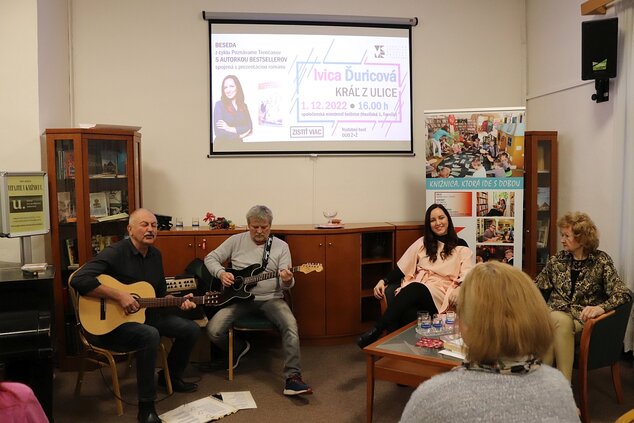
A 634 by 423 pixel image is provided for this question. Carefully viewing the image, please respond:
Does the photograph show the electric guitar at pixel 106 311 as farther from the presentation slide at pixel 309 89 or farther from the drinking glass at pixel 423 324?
the presentation slide at pixel 309 89

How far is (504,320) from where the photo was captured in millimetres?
1353

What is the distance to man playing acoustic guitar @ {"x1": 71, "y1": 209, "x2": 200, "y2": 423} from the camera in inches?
127

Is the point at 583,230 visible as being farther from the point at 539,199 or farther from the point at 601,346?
the point at 539,199

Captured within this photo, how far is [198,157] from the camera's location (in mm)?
5047

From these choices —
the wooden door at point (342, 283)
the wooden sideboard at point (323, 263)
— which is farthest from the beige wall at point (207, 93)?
the wooden door at point (342, 283)

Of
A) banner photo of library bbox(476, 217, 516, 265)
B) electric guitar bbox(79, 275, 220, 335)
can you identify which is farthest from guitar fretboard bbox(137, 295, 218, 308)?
banner photo of library bbox(476, 217, 516, 265)

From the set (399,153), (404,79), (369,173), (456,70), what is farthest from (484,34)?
(369,173)

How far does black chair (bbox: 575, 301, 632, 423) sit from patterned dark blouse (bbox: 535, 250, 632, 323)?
9cm

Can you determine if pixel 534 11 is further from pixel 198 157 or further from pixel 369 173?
pixel 198 157

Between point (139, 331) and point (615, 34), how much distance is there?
397cm

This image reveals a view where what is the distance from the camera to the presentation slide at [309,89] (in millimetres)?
5031

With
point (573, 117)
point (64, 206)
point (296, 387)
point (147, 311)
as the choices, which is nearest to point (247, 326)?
point (296, 387)

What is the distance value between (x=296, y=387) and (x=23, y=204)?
216cm

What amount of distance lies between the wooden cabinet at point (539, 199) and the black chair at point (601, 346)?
1575 mm
